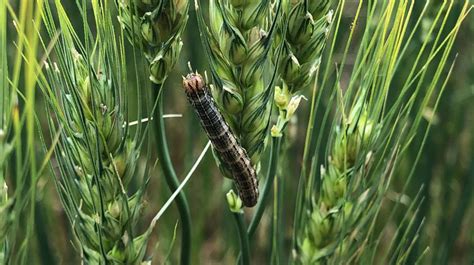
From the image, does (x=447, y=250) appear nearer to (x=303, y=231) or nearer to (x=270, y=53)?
(x=303, y=231)

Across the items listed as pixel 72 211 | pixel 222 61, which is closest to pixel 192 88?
pixel 222 61

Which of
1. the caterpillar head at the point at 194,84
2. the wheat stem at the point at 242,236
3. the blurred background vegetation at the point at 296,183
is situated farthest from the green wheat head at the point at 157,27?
the blurred background vegetation at the point at 296,183

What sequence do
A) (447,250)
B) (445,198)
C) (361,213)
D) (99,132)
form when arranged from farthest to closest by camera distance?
(445,198) → (447,250) → (361,213) → (99,132)

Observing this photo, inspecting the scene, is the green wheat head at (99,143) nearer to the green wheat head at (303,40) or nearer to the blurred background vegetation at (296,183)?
the green wheat head at (303,40)

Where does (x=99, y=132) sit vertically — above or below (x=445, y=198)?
above

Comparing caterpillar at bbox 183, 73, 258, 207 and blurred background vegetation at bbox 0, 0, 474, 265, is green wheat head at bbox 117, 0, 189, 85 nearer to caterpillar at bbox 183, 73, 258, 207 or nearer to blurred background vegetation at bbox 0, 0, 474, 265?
caterpillar at bbox 183, 73, 258, 207

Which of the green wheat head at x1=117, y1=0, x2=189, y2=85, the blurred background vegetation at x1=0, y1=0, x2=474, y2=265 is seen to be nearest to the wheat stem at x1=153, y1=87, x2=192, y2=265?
the green wheat head at x1=117, y1=0, x2=189, y2=85

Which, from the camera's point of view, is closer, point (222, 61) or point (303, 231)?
point (222, 61)

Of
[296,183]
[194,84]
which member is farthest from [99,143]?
[296,183]
